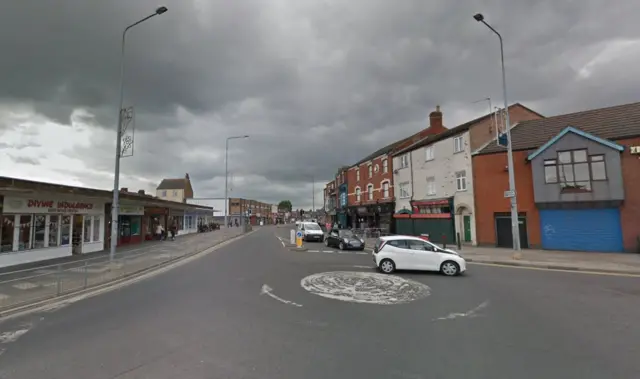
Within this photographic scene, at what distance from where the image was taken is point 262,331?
20.7 ft

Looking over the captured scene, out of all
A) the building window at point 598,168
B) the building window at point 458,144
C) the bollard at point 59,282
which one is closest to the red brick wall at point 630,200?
the building window at point 598,168

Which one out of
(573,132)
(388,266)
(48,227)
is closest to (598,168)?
(573,132)

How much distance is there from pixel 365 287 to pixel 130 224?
24339 mm

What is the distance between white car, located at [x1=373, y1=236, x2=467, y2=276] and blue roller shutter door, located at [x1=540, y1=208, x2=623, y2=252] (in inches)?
459

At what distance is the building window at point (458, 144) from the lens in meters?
26.3

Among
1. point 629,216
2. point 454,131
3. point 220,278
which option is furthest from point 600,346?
point 454,131

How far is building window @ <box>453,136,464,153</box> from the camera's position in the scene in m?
26.3

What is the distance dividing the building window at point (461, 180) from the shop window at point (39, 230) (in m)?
27.0

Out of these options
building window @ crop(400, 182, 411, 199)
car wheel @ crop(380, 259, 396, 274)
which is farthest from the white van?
car wheel @ crop(380, 259, 396, 274)

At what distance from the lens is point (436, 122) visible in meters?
38.5

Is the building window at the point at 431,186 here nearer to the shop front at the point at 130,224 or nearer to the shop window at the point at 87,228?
the shop front at the point at 130,224

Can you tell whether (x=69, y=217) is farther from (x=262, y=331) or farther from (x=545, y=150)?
(x=545, y=150)

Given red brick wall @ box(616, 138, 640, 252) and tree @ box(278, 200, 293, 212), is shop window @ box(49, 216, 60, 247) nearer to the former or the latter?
red brick wall @ box(616, 138, 640, 252)

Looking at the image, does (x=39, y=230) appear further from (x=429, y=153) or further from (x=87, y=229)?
(x=429, y=153)
